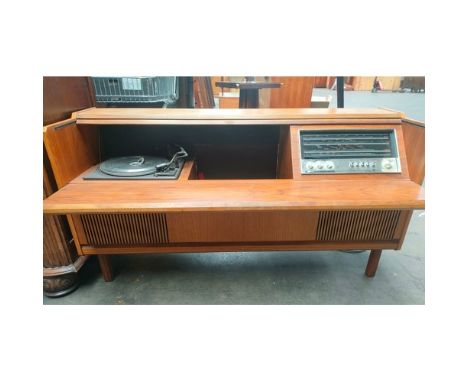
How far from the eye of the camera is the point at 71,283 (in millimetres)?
1405

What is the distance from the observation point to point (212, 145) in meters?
1.67

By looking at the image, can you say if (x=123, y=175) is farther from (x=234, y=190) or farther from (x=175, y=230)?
(x=234, y=190)

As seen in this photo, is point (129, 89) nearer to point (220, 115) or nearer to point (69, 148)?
point (69, 148)

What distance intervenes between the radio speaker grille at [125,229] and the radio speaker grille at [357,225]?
798mm

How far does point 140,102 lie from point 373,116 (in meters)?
1.33

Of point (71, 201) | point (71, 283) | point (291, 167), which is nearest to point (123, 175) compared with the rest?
point (71, 201)

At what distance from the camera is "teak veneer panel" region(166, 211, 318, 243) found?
1.22 meters

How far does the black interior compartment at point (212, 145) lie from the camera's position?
156 cm

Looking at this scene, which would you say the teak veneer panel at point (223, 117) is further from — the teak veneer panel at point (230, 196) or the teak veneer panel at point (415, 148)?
the teak veneer panel at point (230, 196)

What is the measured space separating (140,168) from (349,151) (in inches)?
42.1

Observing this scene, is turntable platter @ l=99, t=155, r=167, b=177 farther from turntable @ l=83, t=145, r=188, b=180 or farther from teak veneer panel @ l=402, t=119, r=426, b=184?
teak veneer panel @ l=402, t=119, r=426, b=184

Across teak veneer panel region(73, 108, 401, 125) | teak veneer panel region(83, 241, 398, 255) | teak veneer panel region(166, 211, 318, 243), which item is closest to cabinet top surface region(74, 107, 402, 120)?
teak veneer panel region(73, 108, 401, 125)

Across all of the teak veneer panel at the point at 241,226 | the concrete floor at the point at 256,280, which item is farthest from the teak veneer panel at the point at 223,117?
the concrete floor at the point at 256,280

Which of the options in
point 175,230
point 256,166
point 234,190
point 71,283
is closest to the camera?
point 234,190
